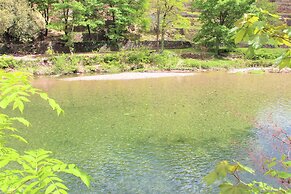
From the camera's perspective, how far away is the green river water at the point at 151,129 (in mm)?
8969

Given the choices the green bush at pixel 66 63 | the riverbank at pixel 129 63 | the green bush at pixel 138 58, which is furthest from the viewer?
the green bush at pixel 138 58

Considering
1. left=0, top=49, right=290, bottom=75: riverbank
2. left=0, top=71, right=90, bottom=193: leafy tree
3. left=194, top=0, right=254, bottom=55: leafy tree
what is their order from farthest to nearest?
left=194, top=0, right=254, bottom=55: leafy tree
left=0, top=49, right=290, bottom=75: riverbank
left=0, top=71, right=90, bottom=193: leafy tree

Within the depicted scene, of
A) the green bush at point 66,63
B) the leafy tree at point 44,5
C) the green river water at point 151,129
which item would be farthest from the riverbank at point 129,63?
the green river water at point 151,129

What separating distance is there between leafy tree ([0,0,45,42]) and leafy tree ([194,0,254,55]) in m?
16.0

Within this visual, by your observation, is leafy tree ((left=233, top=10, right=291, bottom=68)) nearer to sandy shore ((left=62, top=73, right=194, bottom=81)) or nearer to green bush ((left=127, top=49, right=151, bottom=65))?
sandy shore ((left=62, top=73, right=194, bottom=81))

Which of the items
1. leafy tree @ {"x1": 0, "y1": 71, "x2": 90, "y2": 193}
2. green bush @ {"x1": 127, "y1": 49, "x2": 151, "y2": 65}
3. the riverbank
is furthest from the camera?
green bush @ {"x1": 127, "y1": 49, "x2": 151, "y2": 65}

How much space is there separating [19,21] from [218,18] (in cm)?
1902

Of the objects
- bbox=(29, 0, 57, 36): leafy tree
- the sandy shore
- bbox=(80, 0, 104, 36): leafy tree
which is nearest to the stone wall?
bbox=(80, 0, 104, 36): leafy tree

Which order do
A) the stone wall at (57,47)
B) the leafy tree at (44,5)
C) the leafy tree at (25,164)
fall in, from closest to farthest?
1. the leafy tree at (25,164)
2. the stone wall at (57,47)
3. the leafy tree at (44,5)

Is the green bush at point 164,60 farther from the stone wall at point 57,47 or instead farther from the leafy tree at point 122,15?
the leafy tree at point 122,15

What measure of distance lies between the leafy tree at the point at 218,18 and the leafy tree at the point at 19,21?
52.5 feet

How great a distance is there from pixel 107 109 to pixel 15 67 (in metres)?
15.7

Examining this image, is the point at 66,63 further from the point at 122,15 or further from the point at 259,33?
the point at 259,33

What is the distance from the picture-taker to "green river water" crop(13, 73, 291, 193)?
897cm
